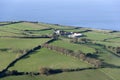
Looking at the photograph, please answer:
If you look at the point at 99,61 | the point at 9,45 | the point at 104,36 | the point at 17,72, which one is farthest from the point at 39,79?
the point at 104,36

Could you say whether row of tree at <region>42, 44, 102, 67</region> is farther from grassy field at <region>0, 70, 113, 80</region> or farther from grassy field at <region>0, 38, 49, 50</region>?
grassy field at <region>0, 38, 49, 50</region>

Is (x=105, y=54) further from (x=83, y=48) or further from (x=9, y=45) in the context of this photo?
(x=9, y=45)

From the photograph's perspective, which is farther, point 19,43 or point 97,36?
point 97,36

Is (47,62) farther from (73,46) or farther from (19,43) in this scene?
(73,46)

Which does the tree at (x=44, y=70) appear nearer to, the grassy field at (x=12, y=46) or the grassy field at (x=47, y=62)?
the grassy field at (x=47, y=62)

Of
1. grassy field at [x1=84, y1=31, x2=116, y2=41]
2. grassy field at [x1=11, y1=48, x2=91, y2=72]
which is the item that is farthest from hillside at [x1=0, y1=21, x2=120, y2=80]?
grassy field at [x1=84, y1=31, x2=116, y2=41]

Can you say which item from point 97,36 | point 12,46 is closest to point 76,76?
point 12,46

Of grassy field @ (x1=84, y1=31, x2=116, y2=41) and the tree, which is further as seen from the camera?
grassy field @ (x1=84, y1=31, x2=116, y2=41)
